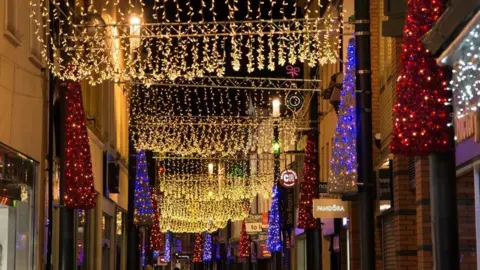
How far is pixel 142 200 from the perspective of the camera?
37.1 m

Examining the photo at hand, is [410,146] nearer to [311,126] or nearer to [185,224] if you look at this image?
[311,126]

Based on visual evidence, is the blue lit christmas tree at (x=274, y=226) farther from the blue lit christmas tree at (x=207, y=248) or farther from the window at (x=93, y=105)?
the blue lit christmas tree at (x=207, y=248)

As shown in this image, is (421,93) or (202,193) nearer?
(421,93)

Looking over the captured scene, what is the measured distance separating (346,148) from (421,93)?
6.86m

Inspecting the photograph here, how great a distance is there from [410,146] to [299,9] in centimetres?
3132

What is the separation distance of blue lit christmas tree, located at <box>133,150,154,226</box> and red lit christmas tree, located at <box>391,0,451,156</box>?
1009 inches

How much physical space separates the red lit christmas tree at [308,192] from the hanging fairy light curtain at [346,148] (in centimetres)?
1148

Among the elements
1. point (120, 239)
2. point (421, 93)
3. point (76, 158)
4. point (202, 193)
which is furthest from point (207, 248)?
point (421, 93)

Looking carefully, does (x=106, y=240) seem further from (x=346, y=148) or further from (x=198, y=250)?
(x=198, y=250)

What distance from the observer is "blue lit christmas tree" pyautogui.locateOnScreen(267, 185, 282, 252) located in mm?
46500

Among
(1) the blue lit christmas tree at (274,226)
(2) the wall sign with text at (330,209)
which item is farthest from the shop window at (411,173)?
(1) the blue lit christmas tree at (274,226)

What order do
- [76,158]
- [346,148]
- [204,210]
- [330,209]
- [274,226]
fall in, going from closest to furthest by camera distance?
[346,148], [76,158], [330,209], [274,226], [204,210]

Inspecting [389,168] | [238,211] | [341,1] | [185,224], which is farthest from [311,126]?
[185,224]

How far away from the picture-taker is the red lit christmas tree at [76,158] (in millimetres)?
19062
